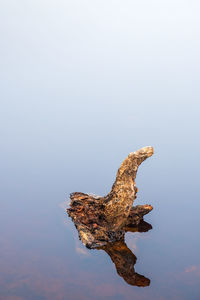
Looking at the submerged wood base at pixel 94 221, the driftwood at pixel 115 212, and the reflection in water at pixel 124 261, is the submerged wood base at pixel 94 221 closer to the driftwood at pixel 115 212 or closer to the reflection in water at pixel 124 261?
the driftwood at pixel 115 212

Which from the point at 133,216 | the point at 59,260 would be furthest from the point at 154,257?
the point at 59,260

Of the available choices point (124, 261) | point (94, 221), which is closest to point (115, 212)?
point (94, 221)

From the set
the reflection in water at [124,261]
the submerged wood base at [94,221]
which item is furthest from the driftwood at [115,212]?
the reflection in water at [124,261]

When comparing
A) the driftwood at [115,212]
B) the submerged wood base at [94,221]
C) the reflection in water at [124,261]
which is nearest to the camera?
the reflection in water at [124,261]

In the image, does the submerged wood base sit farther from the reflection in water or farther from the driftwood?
the reflection in water

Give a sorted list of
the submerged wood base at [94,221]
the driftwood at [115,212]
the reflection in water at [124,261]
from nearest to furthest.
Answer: the reflection in water at [124,261], the submerged wood base at [94,221], the driftwood at [115,212]

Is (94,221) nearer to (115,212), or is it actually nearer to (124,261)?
(115,212)

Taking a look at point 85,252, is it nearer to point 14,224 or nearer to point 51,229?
point 51,229

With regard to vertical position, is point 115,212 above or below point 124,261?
above
